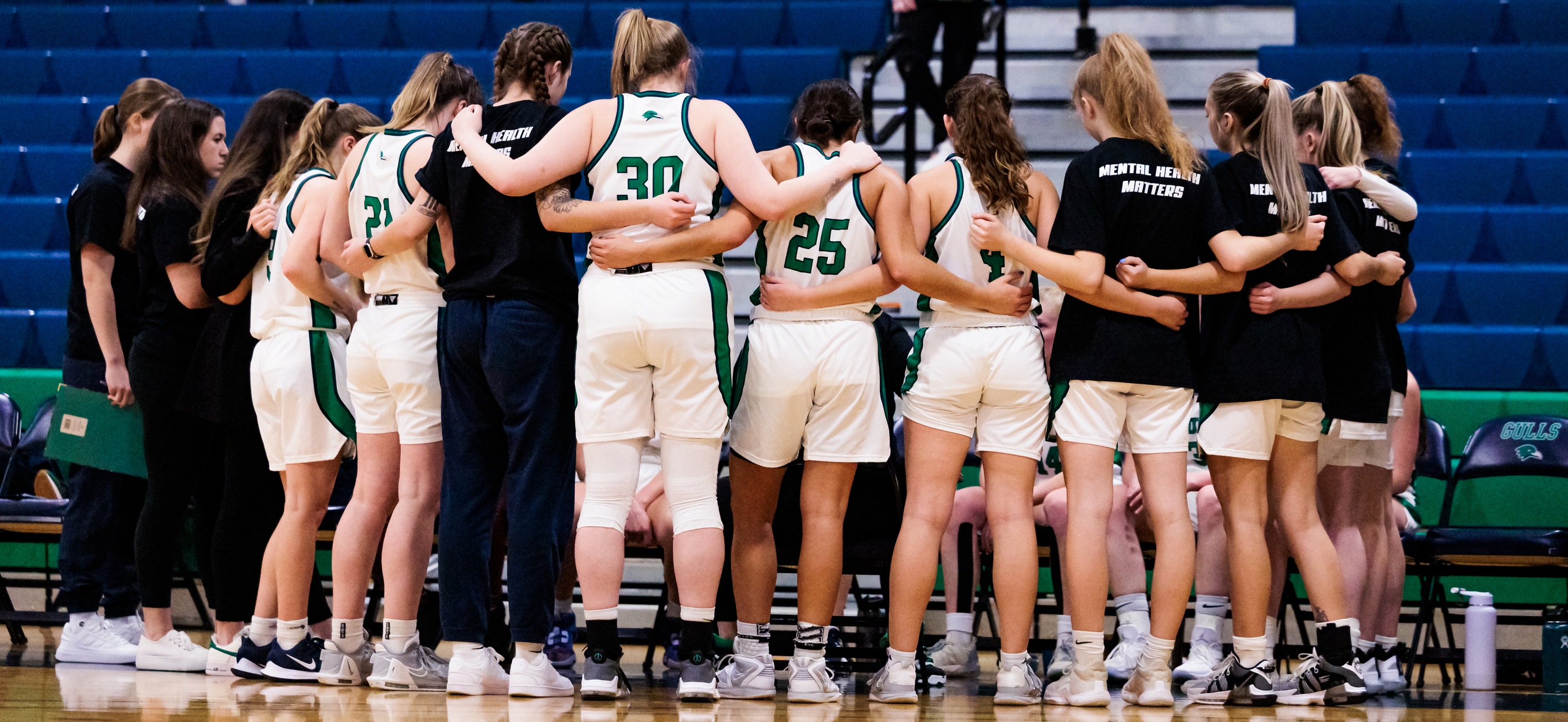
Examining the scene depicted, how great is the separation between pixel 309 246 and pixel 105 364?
46.7 inches

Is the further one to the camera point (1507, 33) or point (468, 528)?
point (1507, 33)

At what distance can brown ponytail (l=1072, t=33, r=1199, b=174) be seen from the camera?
374 cm

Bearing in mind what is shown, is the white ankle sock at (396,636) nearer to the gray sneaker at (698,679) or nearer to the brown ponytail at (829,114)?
the gray sneaker at (698,679)

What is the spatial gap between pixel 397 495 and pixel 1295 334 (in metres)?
2.52

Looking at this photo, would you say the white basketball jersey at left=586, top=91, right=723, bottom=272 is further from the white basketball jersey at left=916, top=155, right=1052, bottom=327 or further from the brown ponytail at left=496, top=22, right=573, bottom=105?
the white basketball jersey at left=916, top=155, right=1052, bottom=327

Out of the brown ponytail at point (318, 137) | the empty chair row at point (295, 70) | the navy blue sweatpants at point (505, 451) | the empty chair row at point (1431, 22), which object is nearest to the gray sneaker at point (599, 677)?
the navy blue sweatpants at point (505, 451)

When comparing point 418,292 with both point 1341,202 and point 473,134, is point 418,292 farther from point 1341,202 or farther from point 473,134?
point 1341,202

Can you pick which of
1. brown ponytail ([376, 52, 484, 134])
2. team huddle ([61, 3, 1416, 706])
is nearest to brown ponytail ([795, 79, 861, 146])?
team huddle ([61, 3, 1416, 706])

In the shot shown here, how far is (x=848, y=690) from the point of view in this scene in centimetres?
412

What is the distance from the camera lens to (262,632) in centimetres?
417

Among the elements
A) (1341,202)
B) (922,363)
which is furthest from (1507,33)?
(922,363)

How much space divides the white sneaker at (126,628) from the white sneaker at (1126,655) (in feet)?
10.1

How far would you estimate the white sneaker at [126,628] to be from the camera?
4.63m

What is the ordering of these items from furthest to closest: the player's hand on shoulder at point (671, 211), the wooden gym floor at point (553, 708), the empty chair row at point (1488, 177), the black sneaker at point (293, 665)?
the empty chair row at point (1488, 177) → the black sneaker at point (293, 665) → the player's hand on shoulder at point (671, 211) → the wooden gym floor at point (553, 708)
